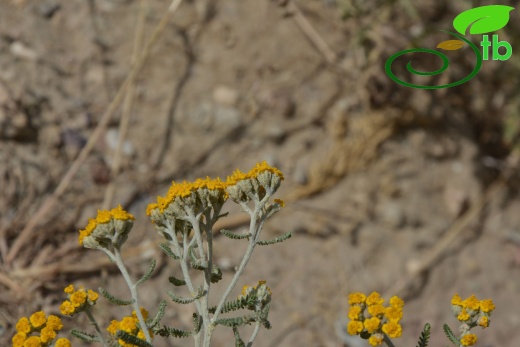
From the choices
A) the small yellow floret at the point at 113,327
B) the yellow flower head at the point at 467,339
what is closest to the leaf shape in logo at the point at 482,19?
the yellow flower head at the point at 467,339

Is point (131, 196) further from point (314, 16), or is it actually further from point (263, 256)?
point (314, 16)

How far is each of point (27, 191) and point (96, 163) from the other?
43 cm

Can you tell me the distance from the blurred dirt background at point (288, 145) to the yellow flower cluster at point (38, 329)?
145cm

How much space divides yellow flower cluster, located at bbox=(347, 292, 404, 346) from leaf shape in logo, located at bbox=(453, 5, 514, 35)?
2842 millimetres

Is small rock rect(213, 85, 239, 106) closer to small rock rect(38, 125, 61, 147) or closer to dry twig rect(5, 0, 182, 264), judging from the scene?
dry twig rect(5, 0, 182, 264)

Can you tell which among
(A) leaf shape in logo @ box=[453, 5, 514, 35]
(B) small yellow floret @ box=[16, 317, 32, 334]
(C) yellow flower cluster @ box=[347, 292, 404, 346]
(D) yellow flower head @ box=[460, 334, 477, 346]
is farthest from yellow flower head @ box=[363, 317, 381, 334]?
(A) leaf shape in logo @ box=[453, 5, 514, 35]

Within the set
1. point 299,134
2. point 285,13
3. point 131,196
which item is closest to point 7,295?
point 131,196

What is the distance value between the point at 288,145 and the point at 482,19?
154 cm

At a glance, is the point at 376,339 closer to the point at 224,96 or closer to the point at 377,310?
the point at 377,310

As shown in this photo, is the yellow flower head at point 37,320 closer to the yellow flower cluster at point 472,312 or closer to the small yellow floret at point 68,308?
the small yellow floret at point 68,308

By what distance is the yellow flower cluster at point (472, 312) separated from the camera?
2029 millimetres

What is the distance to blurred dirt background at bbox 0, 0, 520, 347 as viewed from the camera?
3686 millimetres

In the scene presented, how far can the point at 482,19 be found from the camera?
437 cm

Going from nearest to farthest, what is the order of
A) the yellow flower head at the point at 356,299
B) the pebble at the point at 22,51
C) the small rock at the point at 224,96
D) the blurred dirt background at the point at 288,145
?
1. the yellow flower head at the point at 356,299
2. the blurred dirt background at the point at 288,145
3. the pebble at the point at 22,51
4. the small rock at the point at 224,96
